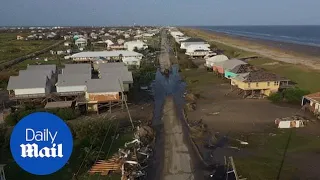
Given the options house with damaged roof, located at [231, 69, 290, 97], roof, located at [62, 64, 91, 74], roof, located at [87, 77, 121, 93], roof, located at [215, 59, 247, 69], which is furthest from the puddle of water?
roof, located at [62, 64, 91, 74]

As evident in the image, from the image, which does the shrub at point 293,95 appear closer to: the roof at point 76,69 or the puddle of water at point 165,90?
the puddle of water at point 165,90

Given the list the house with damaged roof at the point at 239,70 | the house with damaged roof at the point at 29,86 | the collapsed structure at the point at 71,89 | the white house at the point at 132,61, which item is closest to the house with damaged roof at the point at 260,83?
the house with damaged roof at the point at 239,70

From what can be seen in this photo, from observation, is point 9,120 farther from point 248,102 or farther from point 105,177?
point 248,102

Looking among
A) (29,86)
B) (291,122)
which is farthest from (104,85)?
(291,122)

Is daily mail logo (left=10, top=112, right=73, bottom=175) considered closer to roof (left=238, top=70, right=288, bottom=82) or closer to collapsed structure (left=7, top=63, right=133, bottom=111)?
collapsed structure (left=7, top=63, right=133, bottom=111)

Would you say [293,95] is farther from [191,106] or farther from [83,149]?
[83,149]
